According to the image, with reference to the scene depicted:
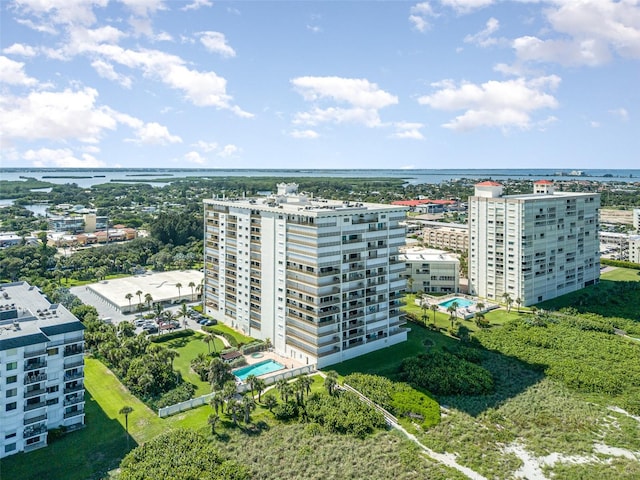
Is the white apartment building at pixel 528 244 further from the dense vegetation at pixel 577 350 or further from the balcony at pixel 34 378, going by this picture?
the balcony at pixel 34 378

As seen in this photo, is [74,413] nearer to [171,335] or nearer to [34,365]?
[34,365]

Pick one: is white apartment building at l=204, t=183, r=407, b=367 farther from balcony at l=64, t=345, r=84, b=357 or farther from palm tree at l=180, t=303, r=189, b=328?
balcony at l=64, t=345, r=84, b=357

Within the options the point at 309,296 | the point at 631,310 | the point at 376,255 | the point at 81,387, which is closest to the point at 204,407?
the point at 81,387

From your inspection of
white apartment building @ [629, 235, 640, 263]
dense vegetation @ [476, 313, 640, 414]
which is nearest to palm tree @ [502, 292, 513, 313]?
dense vegetation @ [476, 313, 640, 414]

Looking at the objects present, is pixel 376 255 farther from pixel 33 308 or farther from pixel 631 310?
pixel 631 310

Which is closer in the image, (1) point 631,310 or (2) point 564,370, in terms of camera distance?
(2) point 564,370
